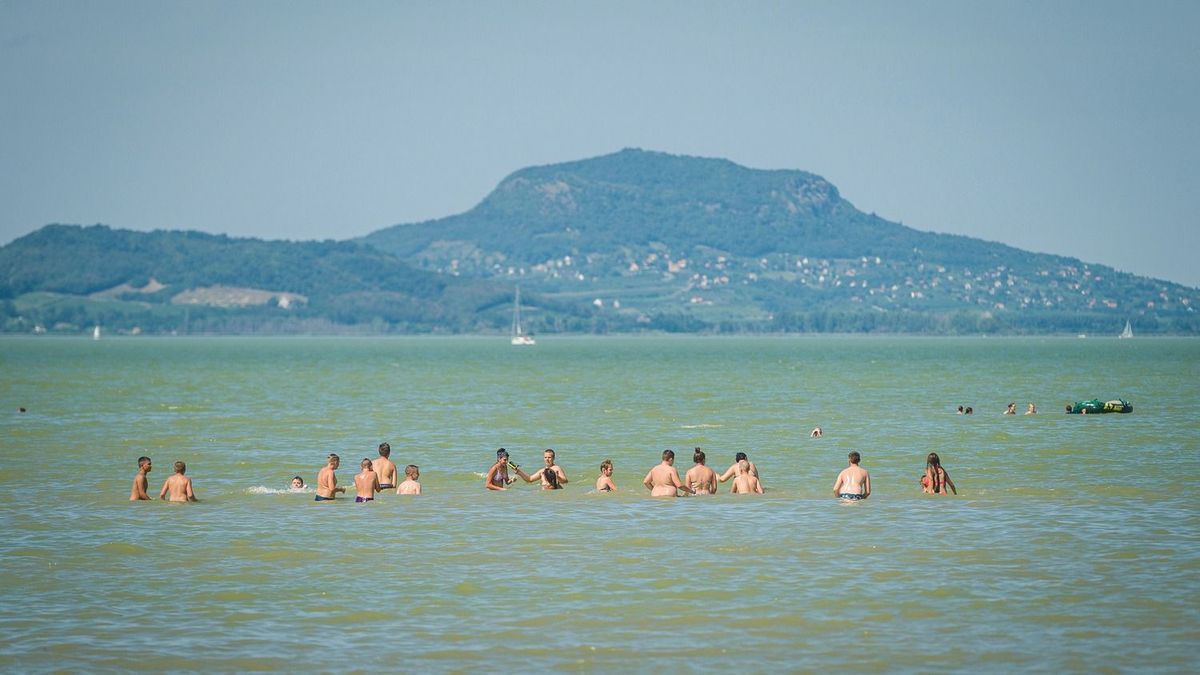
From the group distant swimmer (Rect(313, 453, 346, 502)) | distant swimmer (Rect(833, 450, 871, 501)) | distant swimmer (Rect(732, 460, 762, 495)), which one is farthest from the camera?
distant swimmer (Rect(732, 460, 762, 495))

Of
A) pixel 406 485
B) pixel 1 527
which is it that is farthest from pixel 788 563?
pixel 1 527

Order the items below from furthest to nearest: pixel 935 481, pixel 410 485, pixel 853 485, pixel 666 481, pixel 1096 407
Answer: pixel 1096 407
pixel 410 485
pixel 935 481
pixel 666 481
pixel 853 485

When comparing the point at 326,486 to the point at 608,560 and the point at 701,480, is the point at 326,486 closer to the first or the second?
the point at 701,480

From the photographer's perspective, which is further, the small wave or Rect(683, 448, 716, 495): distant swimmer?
the small wave

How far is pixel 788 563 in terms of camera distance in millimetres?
30781

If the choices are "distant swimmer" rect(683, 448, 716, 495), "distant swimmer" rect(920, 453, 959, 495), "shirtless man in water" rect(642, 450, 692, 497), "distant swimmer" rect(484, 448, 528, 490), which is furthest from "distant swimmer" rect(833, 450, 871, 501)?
"distant swimmer" rect(484, 448, 528, 490)

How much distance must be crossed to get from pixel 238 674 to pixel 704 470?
22.1m

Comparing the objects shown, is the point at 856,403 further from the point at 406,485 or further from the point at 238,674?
the point at 238,674

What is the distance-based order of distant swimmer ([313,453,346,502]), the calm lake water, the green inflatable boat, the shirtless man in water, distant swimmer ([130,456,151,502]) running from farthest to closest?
the green inflatable boat, the shirtless man in water, distant swimmer ([313,453,346,502]), distant swimmer ([130,456,151,502]), the calm lake water

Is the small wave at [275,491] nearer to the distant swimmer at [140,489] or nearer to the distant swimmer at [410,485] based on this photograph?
the distant swimmer at [410,485]

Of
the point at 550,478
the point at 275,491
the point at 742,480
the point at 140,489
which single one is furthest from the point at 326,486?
the point at 742,480

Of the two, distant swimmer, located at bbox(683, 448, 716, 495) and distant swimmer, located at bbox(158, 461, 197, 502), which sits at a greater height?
distant swimmer, located at bbox(683, 448, 716, 495)

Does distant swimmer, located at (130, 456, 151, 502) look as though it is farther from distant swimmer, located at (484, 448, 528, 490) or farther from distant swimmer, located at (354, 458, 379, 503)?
distant swimmer, located at (484, 448, 528, 490)

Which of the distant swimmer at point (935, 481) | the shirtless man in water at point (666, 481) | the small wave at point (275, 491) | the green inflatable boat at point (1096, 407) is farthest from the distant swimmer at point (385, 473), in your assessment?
the green inflatable boat at point (1096, 407)
